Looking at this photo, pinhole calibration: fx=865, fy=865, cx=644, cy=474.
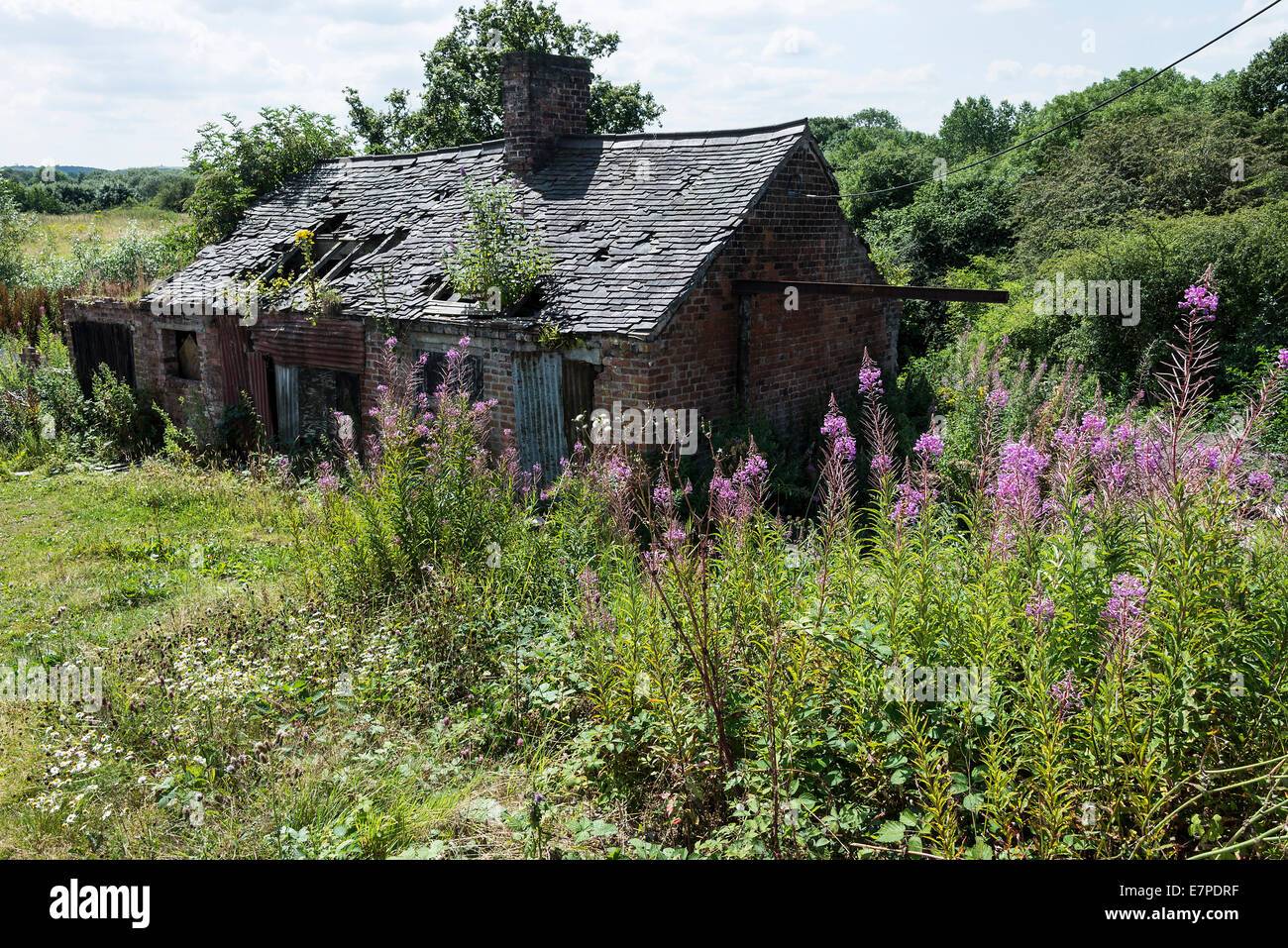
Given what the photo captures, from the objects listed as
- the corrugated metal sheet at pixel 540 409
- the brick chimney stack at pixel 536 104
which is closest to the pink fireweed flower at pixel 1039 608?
the corrugated metal sheet at pixel 540 409

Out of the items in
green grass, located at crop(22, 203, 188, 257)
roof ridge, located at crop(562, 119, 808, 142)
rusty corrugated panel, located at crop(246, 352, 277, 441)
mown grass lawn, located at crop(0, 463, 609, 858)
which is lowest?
mown grass lawn, located at crop(0, 463, 609, 858)

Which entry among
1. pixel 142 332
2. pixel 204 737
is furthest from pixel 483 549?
pixel 142 332

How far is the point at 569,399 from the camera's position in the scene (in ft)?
35.5

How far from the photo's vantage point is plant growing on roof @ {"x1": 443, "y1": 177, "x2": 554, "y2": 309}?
11.3m

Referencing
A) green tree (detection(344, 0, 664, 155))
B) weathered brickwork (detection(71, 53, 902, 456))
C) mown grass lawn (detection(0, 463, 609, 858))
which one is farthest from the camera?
green tree (detection(344, 0, 664, 155))

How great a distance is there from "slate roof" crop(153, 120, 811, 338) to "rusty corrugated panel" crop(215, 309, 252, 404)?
1.06 meters

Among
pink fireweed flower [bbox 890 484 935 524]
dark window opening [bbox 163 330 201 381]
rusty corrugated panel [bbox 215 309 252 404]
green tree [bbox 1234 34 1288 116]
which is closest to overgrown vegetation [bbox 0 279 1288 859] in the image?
pink fireweed flower [bbox 890 484 935 524]

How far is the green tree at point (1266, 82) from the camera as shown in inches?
1254

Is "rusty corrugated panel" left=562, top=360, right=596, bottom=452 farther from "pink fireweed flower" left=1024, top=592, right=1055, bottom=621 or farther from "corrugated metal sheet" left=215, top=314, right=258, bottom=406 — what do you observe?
"pink fireweed flower" left=1024, top=592, right=1055, bottom=621

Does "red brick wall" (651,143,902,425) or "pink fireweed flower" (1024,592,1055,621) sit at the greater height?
"red brick wall" (651,143,902,425)

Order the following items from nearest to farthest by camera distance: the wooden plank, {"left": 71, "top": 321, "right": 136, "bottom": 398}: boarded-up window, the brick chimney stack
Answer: the wooden plank < the brick chimney stack < {"left": 71, "top": 321, "right": 136, "bottom": 398}: boarded-up window

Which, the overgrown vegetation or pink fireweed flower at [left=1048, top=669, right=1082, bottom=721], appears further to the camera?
the overgrown vegetation

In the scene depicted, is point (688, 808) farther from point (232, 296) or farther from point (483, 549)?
point (232, 296)

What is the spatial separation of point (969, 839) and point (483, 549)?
13.9 feet
